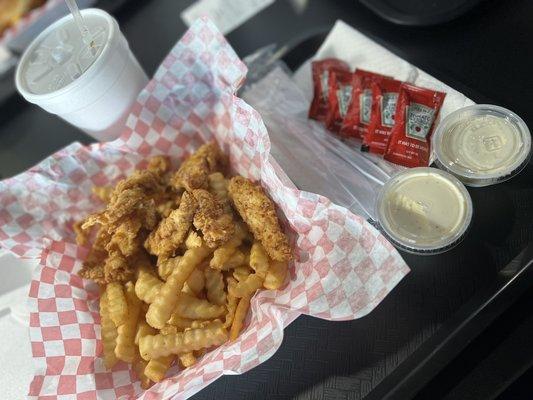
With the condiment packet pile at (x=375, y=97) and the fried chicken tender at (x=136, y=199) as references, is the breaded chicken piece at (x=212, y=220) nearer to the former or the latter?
the fried chicken tender at (x=136, y=199)

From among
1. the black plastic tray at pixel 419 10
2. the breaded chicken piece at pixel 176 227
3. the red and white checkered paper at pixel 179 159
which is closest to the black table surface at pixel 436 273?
the black plastic tray at pixel 419 10

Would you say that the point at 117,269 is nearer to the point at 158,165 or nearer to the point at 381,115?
the point at 158,165

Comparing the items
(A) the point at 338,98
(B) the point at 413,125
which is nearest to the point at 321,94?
(A) the point at 338,98

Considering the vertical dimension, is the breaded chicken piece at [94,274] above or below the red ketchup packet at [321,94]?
below

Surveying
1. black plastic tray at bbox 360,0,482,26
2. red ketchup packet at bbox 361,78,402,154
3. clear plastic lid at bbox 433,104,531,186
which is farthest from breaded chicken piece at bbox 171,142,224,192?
black plastic tray at bbox 360,0,482,26

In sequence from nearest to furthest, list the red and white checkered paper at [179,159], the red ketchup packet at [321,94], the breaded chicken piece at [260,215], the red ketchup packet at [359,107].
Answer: the red and white checkered paper at [179,159] → the breaded chicken piece at [260,215] → the red ketchup packet at [359,107] → the red ketchup packet at [321,94]

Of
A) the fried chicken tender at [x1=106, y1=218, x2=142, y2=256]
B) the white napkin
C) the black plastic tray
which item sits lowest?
the fried chicken tender at [x1=106, y1=218, x2=142, y2=256]

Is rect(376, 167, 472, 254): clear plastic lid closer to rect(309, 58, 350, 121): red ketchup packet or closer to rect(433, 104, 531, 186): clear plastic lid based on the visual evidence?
rect(433, 104, 531, 186): clear plastic lid

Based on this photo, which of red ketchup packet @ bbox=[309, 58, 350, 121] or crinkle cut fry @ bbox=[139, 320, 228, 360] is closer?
crinkle cut fry @ bbox=[139, 320, 228, 360]
